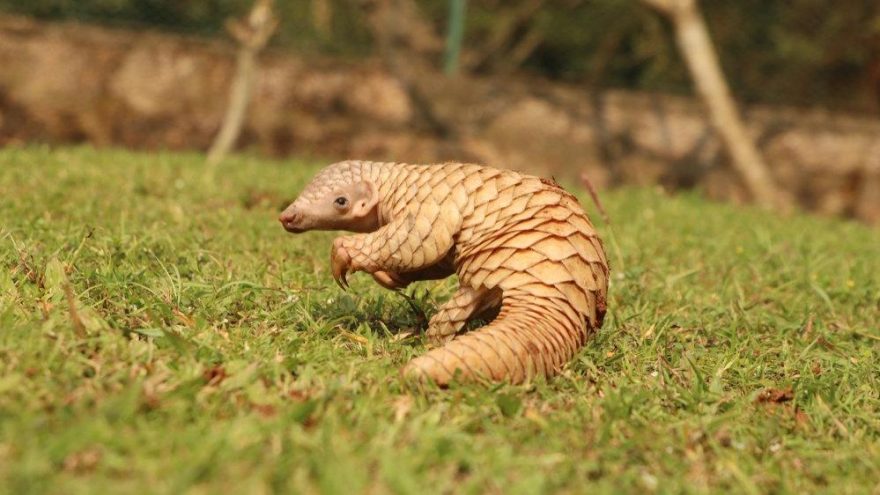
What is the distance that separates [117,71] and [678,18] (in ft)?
13.8

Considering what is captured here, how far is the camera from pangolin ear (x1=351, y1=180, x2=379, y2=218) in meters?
3.00

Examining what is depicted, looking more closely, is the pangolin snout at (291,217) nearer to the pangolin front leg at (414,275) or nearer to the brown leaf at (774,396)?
the pangolin front leg at (414,275)

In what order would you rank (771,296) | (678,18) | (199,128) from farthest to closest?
1. (199,128)
2. (678,18)
3. (771,296)

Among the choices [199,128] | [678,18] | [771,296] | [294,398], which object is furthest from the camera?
[199,128]

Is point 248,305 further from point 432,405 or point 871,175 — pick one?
point 871,175

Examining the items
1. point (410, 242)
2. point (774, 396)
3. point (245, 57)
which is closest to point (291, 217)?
point (410, 242)

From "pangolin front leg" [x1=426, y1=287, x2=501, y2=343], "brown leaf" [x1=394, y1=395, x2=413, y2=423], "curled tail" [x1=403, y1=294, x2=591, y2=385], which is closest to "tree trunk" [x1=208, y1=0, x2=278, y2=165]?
"pangolin front leg" [x1=426, y1=287, x2=501, y2=343]

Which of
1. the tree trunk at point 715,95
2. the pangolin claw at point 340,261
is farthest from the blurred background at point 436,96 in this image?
the pangolin claw at point 340,261

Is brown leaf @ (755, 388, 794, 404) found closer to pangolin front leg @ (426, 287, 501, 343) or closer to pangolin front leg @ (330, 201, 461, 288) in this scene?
pangolin front leg @ (426, 287, 501, 343)

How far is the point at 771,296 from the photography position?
409 centimetres

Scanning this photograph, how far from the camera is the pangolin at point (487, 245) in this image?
2.81m

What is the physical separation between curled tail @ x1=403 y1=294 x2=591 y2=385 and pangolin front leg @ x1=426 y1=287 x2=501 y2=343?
94mm

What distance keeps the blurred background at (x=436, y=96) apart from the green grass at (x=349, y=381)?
3.30 meters

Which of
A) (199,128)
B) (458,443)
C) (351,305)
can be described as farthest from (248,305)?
(199,128)
